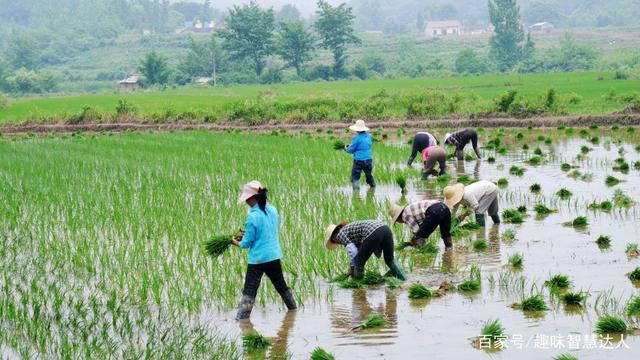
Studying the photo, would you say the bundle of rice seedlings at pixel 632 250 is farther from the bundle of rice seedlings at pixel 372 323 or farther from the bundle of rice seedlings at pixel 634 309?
the bundle of rice seedlings at pixel 372 323

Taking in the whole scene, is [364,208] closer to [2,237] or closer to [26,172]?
[2,237]

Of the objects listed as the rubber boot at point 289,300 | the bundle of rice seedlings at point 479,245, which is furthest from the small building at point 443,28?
the rubber boot at point 289,300

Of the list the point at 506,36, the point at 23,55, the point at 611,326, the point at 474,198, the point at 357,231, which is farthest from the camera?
the point at 23,55

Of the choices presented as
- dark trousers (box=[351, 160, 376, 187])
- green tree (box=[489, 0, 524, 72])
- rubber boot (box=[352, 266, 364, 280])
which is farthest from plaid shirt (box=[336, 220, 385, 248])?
green tree (box=[489, 0, 524, 72])

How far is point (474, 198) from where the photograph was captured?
10.2 meters

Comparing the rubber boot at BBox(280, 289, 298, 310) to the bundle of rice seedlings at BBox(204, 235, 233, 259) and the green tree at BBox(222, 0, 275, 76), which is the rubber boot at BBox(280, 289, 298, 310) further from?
the green tree at BBox(222, 0, 275, 76)

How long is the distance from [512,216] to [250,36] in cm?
5463

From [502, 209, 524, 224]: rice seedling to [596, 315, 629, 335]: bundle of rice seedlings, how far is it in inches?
179

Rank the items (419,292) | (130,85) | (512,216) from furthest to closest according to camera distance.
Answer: (130,85), (512,216), (419,292)

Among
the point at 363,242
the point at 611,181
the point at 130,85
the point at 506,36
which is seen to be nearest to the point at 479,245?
the point at 363,242

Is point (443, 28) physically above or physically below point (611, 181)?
above

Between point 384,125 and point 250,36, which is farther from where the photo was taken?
point 250,36

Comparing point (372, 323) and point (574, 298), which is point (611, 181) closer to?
point (574, 298)

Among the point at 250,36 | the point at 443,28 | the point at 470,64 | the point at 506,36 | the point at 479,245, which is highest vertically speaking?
the point at 443,28
